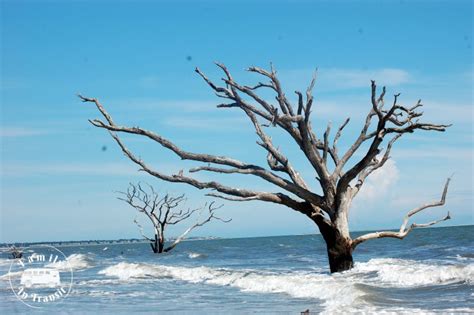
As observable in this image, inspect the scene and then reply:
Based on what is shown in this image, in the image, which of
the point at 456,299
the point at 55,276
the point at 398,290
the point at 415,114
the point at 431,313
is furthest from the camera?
the point at 55,276

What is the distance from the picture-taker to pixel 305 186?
1349 cm

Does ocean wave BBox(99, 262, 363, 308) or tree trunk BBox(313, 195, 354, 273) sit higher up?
tree trunk BBox(313, 195, 354, 273)

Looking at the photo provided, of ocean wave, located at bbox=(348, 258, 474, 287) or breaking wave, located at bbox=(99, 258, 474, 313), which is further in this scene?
ocean wave, located at bbox=(348, 258, 474, 287)

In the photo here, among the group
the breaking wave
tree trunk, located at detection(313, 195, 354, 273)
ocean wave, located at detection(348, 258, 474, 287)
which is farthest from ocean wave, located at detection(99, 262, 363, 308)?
ocean wave, located at detection(348, 258, 474, 287)

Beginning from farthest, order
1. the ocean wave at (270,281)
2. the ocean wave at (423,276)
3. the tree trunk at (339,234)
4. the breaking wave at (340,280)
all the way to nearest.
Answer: the ocean wave at (423,276) < the tree trunk at (339,234) < the ocean wave at (270,281) < the breaking wave at (340,280)

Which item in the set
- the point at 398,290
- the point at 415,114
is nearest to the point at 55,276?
the point at 398,290

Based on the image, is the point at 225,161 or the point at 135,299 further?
the point at 135,299

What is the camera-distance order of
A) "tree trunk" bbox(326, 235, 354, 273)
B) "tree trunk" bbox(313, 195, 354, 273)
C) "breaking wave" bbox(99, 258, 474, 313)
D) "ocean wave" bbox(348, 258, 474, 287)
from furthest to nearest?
"ocean wave" bbox(348, 258, 474, 287)
"tree trunk" bbox(326, 235, 354, 273)
"tree trunk" bbox(313, 195, 354, 273)
"breaking wave" bbox(99, 258, 474, 313)

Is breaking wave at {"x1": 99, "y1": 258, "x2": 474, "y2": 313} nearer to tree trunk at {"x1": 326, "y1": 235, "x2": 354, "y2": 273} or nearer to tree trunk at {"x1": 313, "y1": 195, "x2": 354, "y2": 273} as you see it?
tree trunk at {"x1": 326, "y1": 235, "x2": 354, "y2": 273}

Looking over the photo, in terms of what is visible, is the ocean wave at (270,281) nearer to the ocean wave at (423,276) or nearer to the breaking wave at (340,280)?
the breaking wave at (340,280)

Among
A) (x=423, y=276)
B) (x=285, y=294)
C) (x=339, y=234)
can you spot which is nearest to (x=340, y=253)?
(x=339, y=234)

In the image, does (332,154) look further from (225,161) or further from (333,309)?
(333,309)

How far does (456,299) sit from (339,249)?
105 inches

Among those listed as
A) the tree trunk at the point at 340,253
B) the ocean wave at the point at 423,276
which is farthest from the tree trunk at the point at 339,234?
the ocean wave at the point at 423,276
